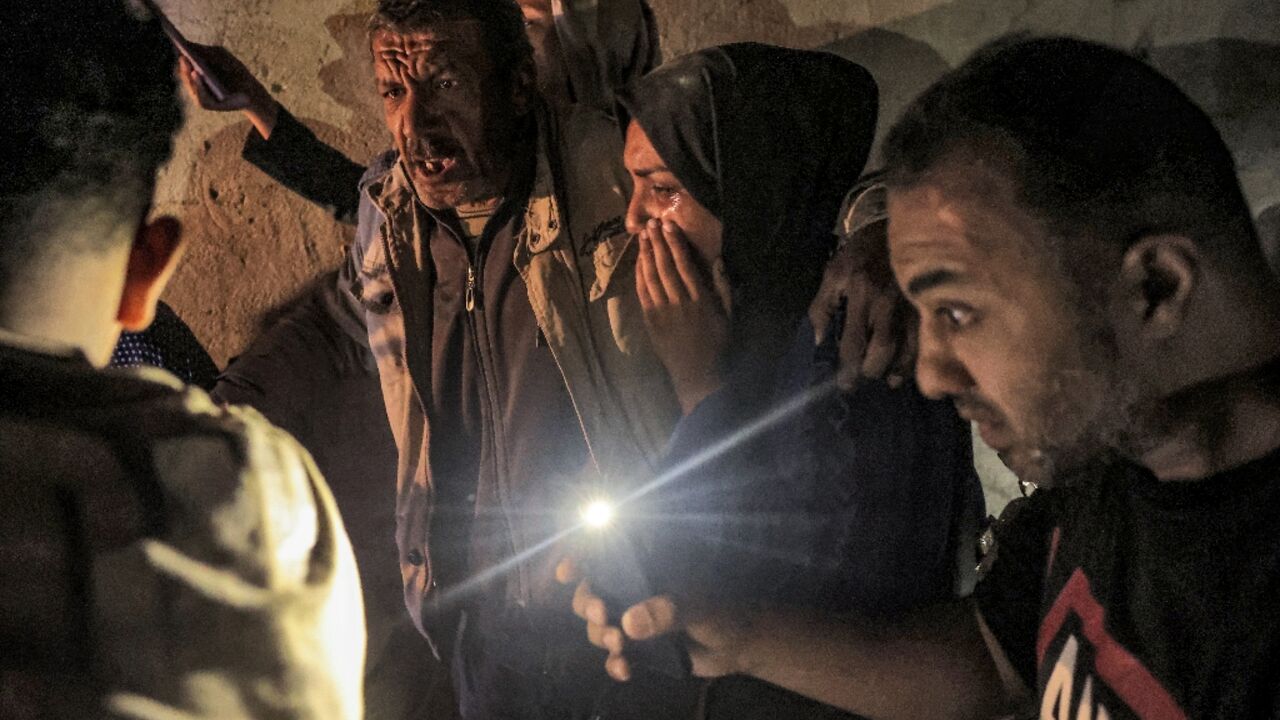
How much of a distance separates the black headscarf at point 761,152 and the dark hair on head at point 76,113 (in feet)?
3.69

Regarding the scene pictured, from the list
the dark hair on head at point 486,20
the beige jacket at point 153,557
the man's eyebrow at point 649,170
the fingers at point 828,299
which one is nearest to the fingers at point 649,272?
the man's eyebrow at point 649,170

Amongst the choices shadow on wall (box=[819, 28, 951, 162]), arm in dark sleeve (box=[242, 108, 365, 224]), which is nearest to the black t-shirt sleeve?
shadow on wall (box=[819, 28, 951, 162])

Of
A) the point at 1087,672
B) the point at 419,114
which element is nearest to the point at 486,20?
the point at 419,114

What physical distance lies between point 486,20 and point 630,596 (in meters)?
1.44

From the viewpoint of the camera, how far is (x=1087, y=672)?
126 centimetres

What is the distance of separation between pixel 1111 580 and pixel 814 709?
0.89m

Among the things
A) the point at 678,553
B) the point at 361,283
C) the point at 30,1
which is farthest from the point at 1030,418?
the point at 361,283

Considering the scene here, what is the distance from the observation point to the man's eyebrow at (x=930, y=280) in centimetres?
132

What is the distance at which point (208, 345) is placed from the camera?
2.99m

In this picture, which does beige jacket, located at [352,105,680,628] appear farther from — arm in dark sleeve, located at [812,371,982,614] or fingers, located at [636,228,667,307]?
arm in dark sleeve, located at [812,371,982,614]

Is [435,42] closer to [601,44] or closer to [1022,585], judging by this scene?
[601,44]

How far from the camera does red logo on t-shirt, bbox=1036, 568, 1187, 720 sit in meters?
1.16

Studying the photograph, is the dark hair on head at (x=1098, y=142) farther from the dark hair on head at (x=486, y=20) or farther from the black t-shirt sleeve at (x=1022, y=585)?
the dark hair on head at (x=486, y=20)

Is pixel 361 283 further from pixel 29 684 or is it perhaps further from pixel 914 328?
pixel 29 684
